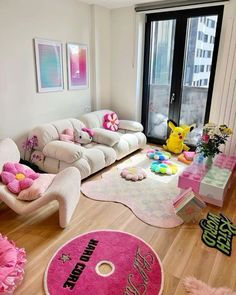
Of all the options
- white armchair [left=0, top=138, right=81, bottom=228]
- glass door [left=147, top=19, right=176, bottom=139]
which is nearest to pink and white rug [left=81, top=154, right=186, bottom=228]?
white armchair [left=0, top=138, right=81, bottom=228]

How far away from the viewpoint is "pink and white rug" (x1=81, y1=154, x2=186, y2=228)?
8.18 feet

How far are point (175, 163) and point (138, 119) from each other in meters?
1.33

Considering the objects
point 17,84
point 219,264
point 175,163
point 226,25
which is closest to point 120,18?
point 226,25

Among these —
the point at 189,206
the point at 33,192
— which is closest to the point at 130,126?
the point at 189,206

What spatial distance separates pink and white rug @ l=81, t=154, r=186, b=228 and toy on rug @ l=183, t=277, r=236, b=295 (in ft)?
2.13

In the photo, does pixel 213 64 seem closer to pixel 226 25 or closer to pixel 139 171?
pixel 226 25

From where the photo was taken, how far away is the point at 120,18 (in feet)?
14.1

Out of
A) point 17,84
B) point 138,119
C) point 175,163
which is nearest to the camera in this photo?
point 17,84

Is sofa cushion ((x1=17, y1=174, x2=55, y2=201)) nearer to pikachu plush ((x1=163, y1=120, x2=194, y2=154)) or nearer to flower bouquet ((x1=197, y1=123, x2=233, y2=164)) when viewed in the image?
flower bouquet ((x1=197, y1=123, x2=233, y2=164))

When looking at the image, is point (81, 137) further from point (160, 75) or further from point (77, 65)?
point (160, 75)

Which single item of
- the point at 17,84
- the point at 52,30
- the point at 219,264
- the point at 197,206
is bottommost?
the point at 219,264

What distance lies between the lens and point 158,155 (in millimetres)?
3957

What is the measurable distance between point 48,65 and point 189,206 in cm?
283

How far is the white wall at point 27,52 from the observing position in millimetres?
3047
